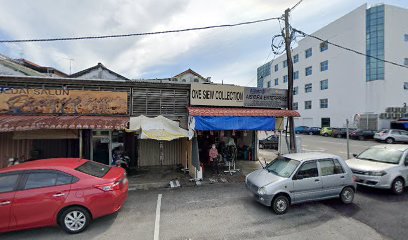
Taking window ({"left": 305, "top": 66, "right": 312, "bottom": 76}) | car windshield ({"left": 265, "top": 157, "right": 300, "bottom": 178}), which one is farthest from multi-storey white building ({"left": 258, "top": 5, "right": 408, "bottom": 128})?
car windshield ({"left": 265, "top": 157, "right": 300, "bottom": 178})

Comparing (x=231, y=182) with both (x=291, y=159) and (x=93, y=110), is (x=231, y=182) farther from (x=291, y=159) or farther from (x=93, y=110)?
(x=93, y=110)

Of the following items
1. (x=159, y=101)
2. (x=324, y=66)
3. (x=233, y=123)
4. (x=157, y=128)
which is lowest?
(x=157, y=128)

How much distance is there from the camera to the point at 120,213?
20.7ft

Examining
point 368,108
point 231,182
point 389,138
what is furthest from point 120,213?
point 368,108

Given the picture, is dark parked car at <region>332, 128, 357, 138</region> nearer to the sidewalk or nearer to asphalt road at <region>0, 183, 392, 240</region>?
the sidewalk

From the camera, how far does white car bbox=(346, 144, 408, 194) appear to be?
7.54 meters

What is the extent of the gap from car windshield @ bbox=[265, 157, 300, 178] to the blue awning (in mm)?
2651

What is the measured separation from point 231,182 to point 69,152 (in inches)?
309

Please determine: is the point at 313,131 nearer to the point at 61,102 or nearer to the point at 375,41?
the point at 375,41

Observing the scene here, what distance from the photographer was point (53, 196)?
502cm

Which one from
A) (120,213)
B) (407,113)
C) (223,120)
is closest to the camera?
(120,213)

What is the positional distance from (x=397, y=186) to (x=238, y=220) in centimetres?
613

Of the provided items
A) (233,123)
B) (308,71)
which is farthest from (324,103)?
(233,123)

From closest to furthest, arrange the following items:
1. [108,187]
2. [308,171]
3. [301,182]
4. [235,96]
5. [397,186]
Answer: [108,187] < [301,182] < [308,171] < [397,186] < [235,96]
